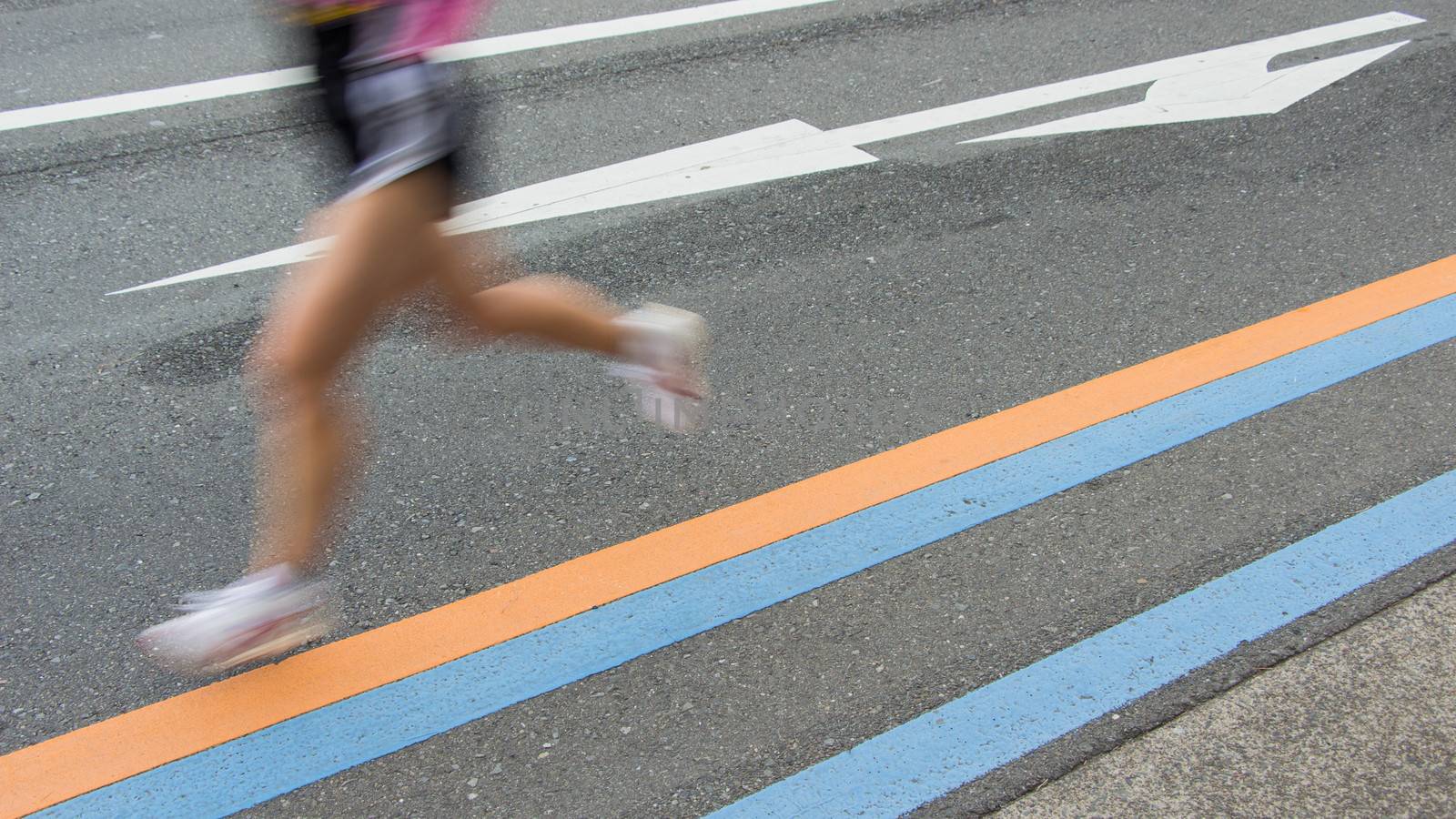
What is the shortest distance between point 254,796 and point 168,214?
2701 mm

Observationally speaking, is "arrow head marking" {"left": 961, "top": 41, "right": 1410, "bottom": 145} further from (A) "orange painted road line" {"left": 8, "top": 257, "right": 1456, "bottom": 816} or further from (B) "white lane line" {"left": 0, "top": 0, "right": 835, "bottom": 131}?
(B) "white lane line" {"left": 0, "top": 0, "right": 835, "bottom": 131}

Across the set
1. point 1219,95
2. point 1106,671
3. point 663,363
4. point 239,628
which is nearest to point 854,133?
point 1219,95

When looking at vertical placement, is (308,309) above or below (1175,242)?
above

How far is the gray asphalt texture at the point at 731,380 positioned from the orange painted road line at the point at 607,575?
0.06 m

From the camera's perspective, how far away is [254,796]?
2.24 metres

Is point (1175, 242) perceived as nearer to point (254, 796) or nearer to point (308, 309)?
point (308, 309)

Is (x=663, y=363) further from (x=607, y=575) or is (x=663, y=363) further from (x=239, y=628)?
(x=239, y=628)

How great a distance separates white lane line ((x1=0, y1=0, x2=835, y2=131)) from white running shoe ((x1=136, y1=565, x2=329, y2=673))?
107 inches

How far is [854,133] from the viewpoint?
4957 mm

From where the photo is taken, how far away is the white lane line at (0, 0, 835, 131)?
5129mm

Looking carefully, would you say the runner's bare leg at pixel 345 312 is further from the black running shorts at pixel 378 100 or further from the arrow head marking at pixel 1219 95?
the arrow head marking at pixel 1219 95

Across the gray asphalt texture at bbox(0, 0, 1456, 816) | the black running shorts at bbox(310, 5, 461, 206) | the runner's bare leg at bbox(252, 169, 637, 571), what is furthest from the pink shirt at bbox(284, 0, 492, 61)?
the gray asphalt texture at bbox(0, 0, 1456, 816)

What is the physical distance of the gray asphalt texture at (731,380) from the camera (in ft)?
8.05

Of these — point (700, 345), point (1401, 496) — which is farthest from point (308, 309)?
point (1401, 496)
